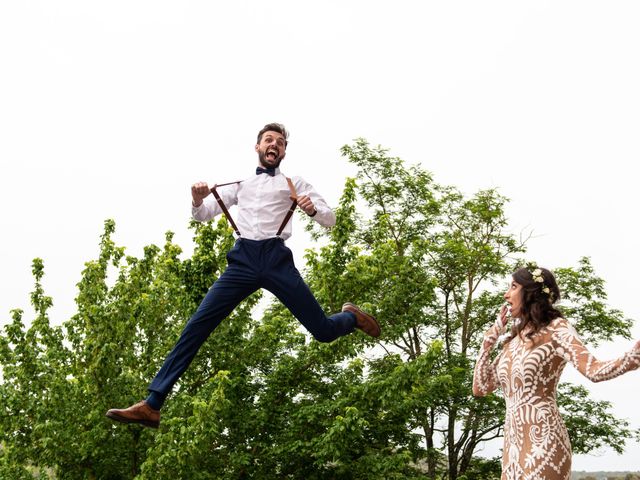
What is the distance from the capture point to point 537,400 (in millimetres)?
3527

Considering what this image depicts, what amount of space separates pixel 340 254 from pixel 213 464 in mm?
3907

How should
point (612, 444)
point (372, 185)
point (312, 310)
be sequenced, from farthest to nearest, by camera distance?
1. point (372, 185)
2. point (612, 444)
3. point (312, 310)

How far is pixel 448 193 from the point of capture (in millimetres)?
20812

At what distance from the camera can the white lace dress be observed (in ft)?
11.2

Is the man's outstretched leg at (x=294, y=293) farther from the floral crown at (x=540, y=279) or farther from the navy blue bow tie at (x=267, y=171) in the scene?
the floral crown at (x=540, y=279)

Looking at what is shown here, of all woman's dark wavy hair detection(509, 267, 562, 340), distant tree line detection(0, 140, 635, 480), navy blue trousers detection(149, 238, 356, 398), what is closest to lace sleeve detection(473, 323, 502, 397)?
woman's dark wavy hair detection(509, 267, 562, 340)

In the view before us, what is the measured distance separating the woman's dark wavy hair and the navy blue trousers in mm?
1088

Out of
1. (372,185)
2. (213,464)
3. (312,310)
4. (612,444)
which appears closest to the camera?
(312,310)

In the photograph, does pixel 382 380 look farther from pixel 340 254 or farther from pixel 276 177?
pixel 276 177

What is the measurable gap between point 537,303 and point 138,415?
6.75 feet

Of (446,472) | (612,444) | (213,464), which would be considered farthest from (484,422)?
(213,464)

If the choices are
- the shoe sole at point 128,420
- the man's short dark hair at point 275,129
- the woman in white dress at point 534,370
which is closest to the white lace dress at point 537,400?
the woman in white dress at point 534,370

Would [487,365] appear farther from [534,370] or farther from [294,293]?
[294,293]

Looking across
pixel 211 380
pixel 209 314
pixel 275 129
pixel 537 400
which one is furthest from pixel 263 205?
pixel 211 380
